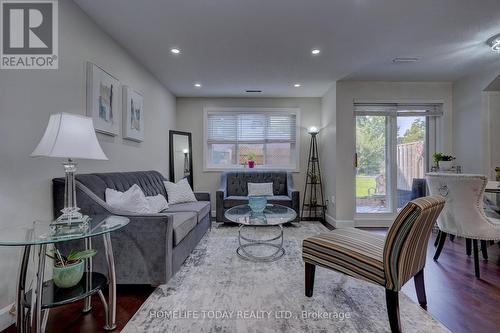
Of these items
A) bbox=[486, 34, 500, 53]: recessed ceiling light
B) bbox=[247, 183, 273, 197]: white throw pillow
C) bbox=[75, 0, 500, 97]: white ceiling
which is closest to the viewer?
bbox=[75, 0, 500, 97]: white ceiling

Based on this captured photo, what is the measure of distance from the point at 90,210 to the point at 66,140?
766 millimetres

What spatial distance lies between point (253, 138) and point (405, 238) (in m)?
4.02

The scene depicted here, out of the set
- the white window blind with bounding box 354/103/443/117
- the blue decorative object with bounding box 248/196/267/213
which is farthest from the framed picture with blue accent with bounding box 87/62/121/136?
the white window blind with bounding box 354/103/443/117

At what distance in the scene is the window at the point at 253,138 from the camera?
210 inches

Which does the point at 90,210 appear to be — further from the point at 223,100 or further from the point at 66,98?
the point at 223,100

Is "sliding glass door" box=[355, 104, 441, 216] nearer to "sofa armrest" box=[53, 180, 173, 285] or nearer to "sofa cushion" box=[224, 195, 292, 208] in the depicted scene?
"sofa cushion" box=[224, 195, 292, 208]

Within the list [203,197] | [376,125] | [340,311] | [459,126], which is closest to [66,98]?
[203,197]

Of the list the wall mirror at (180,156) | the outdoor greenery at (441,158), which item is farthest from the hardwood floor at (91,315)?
the outdoor greenery at (441,158)

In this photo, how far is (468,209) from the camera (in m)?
2.47

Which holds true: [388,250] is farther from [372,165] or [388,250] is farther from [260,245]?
[372,165]

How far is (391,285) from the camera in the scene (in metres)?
1.59

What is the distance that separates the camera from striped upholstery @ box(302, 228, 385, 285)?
1698mm

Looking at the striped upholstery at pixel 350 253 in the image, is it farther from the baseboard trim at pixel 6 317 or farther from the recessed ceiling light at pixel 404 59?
the recessed ceiling light at pixel 404 59

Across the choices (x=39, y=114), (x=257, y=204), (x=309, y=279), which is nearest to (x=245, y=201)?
(x=257, y=204)
